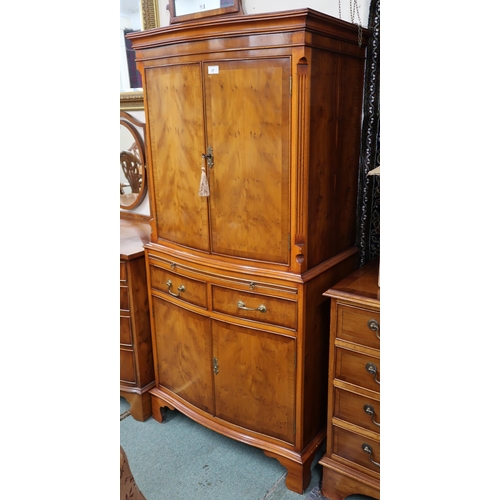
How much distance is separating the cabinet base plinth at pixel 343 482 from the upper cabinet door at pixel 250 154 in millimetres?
878

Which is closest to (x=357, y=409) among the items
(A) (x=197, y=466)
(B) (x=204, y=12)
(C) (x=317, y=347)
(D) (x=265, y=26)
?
(C) (x=317, y=347)

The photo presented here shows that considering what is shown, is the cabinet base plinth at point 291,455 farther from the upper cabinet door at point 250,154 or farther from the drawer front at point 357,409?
the upper cabinet door at point 250,154

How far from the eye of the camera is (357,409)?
5.50 feet

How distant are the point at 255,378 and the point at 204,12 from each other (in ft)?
5.73

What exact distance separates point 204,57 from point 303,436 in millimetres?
1554

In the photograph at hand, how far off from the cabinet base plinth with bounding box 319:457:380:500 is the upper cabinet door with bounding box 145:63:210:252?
1044 millimetres

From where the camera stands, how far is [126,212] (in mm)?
2863

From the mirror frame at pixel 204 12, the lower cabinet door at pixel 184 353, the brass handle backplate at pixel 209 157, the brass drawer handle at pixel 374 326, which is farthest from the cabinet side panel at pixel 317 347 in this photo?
the mirror frame at pixel 204 12

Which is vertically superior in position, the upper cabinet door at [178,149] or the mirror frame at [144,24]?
the mirror frame at [144,24]

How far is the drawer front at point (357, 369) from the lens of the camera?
5.21 feet

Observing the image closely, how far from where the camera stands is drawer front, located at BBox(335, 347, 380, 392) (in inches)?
62.5

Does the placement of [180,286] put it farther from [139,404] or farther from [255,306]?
[139,404]
